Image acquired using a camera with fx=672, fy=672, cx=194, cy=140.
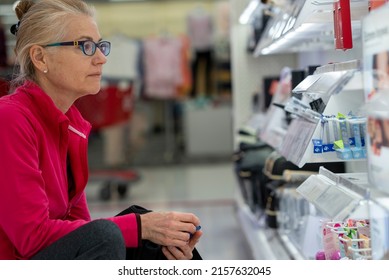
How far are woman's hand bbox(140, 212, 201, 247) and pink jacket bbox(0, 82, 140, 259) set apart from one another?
0.09ft

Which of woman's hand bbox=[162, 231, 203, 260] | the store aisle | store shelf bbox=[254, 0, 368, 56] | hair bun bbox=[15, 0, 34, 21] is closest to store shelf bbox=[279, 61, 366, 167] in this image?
store shelf bbox=[254, 0, 368, 56]

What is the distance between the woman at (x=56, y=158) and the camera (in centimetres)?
156

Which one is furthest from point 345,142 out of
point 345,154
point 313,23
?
point 313,23

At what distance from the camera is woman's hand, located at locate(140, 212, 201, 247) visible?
5.45 ft

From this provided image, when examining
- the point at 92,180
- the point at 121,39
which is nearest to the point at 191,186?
the point at 92,180

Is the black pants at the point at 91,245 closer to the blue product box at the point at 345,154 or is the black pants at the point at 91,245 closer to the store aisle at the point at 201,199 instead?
the blue product box at the point at 345,154

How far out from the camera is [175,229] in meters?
1.67

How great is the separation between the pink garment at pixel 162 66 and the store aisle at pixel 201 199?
1.08 metres

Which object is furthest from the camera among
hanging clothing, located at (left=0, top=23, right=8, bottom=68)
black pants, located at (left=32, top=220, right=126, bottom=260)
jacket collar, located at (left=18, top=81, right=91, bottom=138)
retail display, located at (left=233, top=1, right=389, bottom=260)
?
hanging clothing, located at (left=0, top=23, right=8, bottom=68)

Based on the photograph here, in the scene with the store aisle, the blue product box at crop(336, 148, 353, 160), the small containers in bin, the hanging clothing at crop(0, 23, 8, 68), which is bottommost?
the store aisle

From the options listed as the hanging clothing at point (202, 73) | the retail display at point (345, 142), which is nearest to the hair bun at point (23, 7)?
the retail display at point (345, 142)

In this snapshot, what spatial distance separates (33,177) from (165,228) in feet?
1.12

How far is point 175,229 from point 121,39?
7.14 m

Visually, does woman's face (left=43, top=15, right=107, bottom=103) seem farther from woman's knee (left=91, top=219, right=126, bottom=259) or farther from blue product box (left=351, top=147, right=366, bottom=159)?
blue product box (left=351, top=147, right=366, bottom=159)
